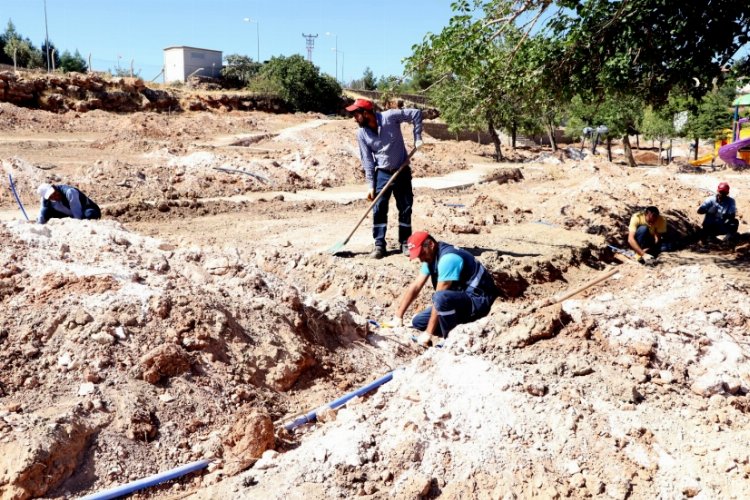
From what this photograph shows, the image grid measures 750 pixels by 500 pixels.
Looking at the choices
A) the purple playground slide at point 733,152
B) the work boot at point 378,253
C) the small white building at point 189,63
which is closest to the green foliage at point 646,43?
the work boot at point 378,253

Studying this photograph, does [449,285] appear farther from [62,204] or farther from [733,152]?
[733,152]

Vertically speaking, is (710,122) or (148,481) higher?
(710,122)

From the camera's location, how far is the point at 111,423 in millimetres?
3529

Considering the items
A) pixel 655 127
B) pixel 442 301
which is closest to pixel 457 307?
pixel 442 301

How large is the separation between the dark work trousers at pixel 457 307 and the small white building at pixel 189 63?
34115 millimetres

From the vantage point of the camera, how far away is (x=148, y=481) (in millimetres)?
3246

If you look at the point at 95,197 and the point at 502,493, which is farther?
the point at 95,197

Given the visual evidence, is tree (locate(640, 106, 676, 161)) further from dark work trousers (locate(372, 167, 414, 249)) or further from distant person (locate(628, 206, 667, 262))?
dark work trousers (locate(372, 167, 414, 249))

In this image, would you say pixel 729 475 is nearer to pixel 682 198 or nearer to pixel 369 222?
pixel 369 222

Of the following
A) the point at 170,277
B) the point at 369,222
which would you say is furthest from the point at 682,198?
the point at 170,277

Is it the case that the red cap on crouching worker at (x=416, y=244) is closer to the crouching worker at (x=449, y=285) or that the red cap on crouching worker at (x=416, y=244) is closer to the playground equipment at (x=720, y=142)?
the crouching worker at (x=449, y=285)

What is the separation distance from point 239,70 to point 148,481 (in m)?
36.6

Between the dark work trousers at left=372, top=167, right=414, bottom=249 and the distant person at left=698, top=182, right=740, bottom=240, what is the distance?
5.12 meters

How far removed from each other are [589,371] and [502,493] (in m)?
1.16
